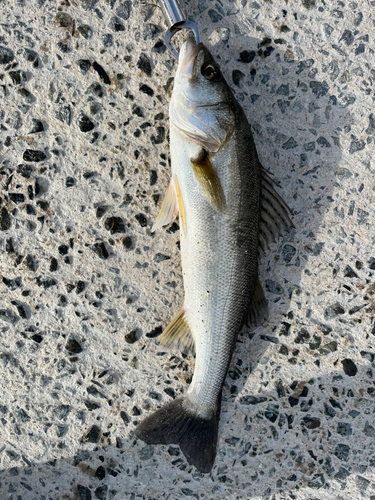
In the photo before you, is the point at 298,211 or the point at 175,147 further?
the point at 298,211

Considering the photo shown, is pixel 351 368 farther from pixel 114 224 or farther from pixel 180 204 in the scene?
pixel 114 224

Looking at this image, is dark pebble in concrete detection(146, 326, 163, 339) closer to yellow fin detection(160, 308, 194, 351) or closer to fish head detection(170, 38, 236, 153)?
yellow fin detection(160, 308, 194, 351)

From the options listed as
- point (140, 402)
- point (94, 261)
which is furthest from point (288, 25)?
point (140, 402)

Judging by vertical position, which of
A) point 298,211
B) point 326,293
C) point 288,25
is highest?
point 288,25

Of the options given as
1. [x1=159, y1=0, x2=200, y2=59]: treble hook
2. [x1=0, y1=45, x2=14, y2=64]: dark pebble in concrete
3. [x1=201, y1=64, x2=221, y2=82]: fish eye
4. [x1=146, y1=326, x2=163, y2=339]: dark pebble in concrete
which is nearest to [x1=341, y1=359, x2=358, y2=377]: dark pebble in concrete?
[x1=146, y1=326, x2=163, y2=339]: dark pebble in concrete

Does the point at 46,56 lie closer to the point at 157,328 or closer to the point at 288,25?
the point at 288,25

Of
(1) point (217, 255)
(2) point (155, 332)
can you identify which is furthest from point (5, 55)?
(2) point (155, 332)

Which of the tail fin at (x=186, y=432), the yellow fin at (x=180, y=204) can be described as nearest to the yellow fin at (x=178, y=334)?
the tail fin at (x=186, y=432)
